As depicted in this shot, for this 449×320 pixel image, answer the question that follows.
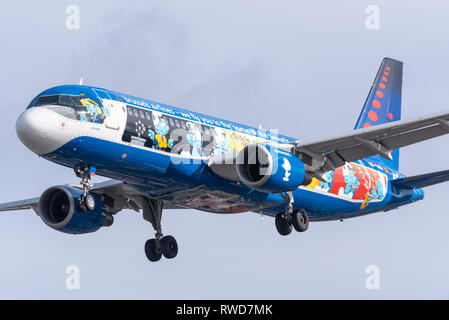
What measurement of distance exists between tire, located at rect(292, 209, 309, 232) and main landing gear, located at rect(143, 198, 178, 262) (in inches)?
245

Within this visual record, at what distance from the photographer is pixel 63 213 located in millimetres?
43969

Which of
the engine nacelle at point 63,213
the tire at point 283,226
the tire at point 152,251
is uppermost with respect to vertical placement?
the engine nacelle at point 63,213

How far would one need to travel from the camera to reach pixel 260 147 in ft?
129

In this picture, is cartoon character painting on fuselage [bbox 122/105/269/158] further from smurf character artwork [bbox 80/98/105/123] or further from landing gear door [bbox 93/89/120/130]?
smurf character artwork [bbox 80/98/105/123]

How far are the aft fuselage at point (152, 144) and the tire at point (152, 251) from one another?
3590 millimetres

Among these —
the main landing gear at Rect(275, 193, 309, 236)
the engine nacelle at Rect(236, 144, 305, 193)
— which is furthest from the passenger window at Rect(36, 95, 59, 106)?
the main landing gear at Rect(275, 193, 309, 236)

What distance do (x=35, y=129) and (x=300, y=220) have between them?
1321 cm

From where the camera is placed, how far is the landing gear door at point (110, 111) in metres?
36.9

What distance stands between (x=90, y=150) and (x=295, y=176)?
28.9 ft

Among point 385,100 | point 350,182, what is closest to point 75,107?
point 350,182

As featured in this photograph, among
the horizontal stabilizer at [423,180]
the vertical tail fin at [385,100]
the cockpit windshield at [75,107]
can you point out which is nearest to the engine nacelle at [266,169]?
the cockpit windshield at [75,107]

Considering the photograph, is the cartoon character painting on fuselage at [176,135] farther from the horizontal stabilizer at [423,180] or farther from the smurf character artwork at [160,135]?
the horizontal stabilizer at [423,180]

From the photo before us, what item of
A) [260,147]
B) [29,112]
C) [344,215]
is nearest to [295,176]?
[260,147]
